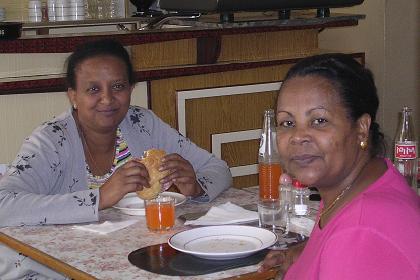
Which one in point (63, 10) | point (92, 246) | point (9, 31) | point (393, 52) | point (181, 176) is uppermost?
point (63, 10)

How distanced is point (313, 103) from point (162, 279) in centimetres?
56

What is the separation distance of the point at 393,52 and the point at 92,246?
3730 mm

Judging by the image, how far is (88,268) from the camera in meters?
2.05

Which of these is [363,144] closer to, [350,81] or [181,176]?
[350,81]

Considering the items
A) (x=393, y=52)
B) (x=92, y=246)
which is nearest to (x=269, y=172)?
(x=92, y=246)

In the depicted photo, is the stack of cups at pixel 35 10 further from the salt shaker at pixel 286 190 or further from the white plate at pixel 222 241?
the white plate at pixel 222 241

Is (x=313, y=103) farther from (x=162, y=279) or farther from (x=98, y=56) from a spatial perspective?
(x=98, y=56)

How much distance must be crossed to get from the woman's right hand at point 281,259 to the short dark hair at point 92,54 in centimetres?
107

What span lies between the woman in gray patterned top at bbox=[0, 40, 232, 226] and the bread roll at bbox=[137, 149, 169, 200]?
0.03 metres

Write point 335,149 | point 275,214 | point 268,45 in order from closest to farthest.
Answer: point 335,149, point 275,214, point 268,45

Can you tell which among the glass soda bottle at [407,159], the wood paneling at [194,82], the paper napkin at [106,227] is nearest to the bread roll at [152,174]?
the paper napkin at [106,227]

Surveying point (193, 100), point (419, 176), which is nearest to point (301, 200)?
point (419, 176)

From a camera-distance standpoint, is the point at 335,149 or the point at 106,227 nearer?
the point at 335,149

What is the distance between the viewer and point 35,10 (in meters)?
6.13
